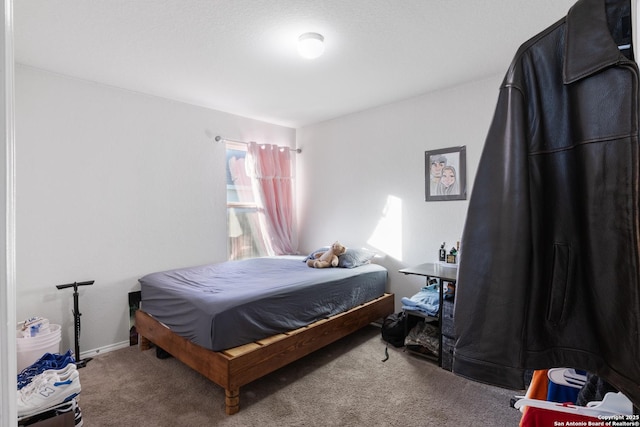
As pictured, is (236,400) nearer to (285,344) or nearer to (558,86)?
(285,344)

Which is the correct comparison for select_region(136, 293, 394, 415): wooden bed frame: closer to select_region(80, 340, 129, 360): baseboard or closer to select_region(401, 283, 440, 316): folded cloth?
select_region(80, 340, 129, 360): baseboard

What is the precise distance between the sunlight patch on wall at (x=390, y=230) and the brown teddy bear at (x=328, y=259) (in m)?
0.52

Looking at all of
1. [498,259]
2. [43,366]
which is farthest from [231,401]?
[498,259]

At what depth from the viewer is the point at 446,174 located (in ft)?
10.4

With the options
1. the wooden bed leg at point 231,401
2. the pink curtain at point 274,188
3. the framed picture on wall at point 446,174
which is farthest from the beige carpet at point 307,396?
the pink curtain at point 274,188

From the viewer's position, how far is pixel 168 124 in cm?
340

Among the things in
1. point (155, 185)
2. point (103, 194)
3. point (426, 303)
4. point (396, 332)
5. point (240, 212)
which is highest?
point (155, 185)

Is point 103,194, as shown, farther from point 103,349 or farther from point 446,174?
point 446,174

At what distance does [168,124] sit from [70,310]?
2048 mm

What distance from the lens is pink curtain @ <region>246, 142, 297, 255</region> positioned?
414 cm

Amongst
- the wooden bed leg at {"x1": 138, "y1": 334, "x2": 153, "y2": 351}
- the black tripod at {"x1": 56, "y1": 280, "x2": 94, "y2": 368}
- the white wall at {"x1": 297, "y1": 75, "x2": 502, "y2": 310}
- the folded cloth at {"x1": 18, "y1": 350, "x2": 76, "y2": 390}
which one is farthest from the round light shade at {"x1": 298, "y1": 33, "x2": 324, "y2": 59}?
the wooden bed leg at {"x1": 138, "y1": 334, "x2": 153, "y2": 351}

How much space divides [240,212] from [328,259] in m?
1.48

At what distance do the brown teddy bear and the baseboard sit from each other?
2.01 metres

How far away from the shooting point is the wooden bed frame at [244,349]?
6.48 feet
